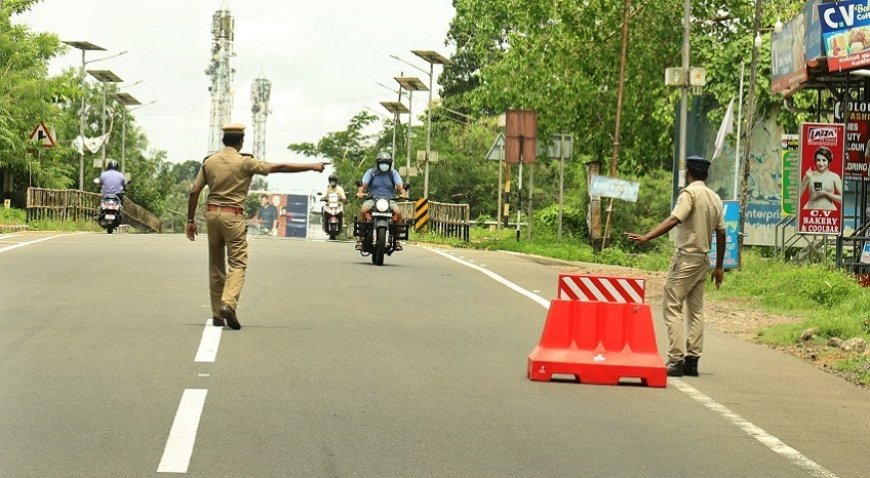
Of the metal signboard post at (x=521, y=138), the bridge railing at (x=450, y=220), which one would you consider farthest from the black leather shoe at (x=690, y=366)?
the bridge railing at (x=450, y=220)

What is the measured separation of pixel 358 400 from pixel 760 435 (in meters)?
2.70

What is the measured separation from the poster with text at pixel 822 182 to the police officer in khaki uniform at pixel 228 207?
13.3 m

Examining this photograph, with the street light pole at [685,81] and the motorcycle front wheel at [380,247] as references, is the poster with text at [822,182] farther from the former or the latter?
the street light pole at [685,81]

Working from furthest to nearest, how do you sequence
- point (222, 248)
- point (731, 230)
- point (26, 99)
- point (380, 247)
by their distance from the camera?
1. point (26, 99)
2. point (731, 230)
3. point (380, 247)
4. point (222, 248)

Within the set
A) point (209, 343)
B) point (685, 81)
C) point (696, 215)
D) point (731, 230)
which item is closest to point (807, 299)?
point (731, 230)

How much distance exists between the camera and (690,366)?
517 inches

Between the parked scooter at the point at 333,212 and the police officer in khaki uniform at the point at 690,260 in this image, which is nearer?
the police officer in khaki uniform at the point at 690,260

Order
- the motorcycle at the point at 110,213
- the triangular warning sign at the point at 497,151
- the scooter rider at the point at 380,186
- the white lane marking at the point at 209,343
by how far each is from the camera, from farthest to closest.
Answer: the motorcycle at the point at 110,213 → the triangular warning sign at the point at 497,151 → the scooter rider at the point at 380,186 → the white lane marking at the point at 209,343

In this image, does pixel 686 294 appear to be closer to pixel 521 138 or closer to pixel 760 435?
pixel 760 435

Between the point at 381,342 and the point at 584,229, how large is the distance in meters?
44.4

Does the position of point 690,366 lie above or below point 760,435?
above

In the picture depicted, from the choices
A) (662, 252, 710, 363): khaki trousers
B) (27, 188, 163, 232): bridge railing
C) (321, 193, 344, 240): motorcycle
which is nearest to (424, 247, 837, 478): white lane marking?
(662, 252, 710, 363): khaki trousers

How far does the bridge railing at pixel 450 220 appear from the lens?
152 feet

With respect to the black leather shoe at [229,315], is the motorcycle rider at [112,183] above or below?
above
